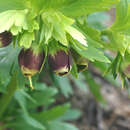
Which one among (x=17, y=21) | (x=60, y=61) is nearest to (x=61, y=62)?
(x=60, y=61)

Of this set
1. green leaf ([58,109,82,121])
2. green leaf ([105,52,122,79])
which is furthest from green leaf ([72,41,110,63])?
green leaf ([58,109,82,121])

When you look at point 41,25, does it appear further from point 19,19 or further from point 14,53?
point 14,53

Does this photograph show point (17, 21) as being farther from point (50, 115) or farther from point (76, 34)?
point (50, 115)

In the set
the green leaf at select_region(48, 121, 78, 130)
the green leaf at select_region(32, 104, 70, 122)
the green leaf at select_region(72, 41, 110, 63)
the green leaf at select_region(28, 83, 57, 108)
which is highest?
the green leaf at select_region(72, 41, 110, 63)

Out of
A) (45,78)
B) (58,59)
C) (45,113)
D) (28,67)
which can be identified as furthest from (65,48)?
(45,78)

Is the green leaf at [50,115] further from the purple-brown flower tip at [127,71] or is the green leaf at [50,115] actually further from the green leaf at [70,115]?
the purple-brown flower tip at [127,71]

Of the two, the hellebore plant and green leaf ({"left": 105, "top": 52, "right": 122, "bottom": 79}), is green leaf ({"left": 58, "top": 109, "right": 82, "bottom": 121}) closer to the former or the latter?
green leaf ({"left": 105, "top": 52, "right": 122, "bottom": 79})

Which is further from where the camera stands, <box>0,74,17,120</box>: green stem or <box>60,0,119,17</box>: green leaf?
<box>0,74,17,120</box>: green stem
